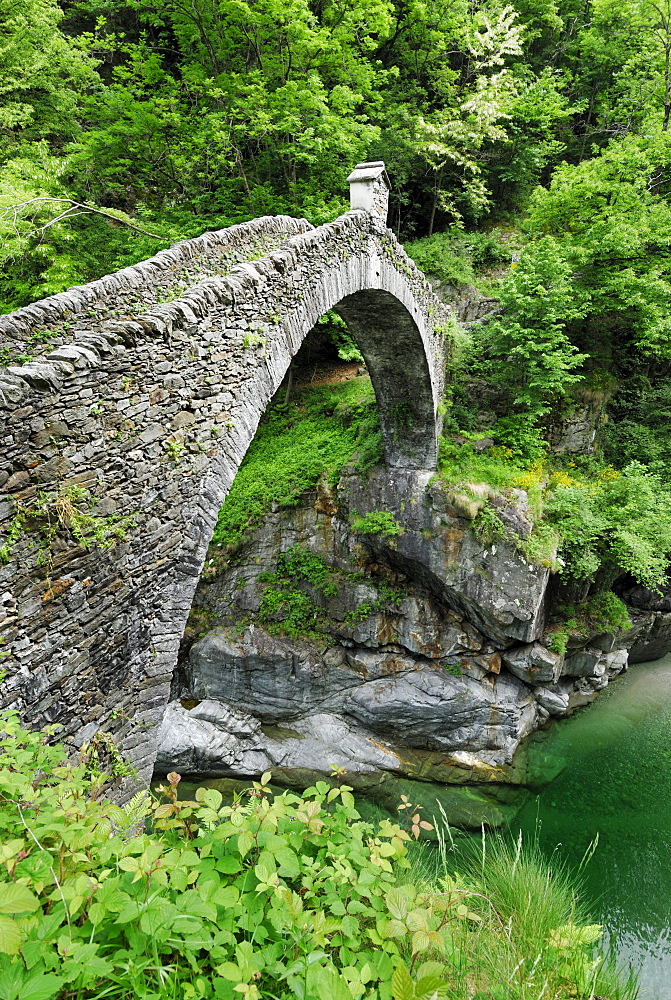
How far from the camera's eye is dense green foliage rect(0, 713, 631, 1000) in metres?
1.21

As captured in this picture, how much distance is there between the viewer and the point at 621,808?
6.98m

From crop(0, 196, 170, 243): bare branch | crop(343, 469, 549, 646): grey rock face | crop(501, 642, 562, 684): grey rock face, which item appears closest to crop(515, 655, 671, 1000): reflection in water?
crop(501, 642, 562, 684): grey rock face

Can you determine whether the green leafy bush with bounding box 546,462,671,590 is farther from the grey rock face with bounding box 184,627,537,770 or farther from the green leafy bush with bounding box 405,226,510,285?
the green leafy bush with bounding box 405,226,510,285

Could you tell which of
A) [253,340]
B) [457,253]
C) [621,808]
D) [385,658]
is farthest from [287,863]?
[457,253]

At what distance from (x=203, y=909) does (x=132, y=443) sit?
2669 mm

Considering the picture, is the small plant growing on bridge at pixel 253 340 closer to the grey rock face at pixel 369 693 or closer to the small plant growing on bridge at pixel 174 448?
the small plant growing on bridge at pixel 174 448

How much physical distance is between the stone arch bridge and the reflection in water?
5.35m

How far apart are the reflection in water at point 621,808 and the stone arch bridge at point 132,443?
17.6 feet

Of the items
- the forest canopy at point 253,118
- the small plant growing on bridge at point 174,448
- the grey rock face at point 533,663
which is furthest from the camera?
the grey rock face at point 533,663

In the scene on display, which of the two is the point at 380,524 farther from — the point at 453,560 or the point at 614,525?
the point at 614,525

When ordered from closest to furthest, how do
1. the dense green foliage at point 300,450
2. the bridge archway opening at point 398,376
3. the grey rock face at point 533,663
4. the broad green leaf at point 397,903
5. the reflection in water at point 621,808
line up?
the broad green leaf at point 397,903
the reflection in water at point 621,808
the bridge archway opening at point 398,376
the grey rock face at point 533,663
the dense green foliage at point 300,450

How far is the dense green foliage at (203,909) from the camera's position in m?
1.21

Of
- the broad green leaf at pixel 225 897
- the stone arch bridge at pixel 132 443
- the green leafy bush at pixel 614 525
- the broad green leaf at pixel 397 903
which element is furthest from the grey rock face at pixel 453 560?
the broad green leaf at pixel 225 897

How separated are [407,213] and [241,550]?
10732 millimetres
